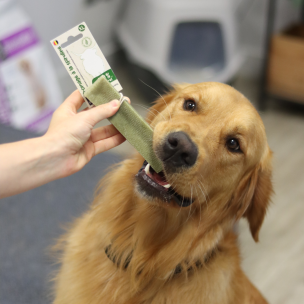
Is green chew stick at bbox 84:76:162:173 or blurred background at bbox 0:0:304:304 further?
blurred background at bbox 0:0:304:304

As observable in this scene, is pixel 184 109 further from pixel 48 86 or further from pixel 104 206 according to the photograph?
pixel 48 86

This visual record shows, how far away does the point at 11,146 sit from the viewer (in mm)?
994

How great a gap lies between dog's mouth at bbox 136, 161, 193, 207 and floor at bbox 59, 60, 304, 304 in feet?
1.20

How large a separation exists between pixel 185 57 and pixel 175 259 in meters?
2.50

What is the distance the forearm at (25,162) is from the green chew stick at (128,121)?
21cm

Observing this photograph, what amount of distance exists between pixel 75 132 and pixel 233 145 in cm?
57

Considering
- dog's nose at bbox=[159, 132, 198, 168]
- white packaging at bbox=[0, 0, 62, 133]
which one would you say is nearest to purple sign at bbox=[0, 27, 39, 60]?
white packaging at bbox=[0, 0, 62, 133]

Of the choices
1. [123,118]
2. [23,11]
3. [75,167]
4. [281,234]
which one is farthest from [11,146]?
[23,11]

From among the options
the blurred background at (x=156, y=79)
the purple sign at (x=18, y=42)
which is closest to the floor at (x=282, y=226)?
the blurred background at (x=156, y=79)

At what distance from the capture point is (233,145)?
1.23 metres

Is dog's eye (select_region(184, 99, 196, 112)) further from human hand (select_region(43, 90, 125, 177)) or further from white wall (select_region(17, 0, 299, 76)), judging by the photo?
white wall (select_region(17, 0, 299, 76))

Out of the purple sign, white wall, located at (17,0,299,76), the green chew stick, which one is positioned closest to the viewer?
the green chew stick

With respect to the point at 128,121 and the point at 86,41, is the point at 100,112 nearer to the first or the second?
the point at 128,121

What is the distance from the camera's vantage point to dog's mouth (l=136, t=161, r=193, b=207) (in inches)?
45.0
